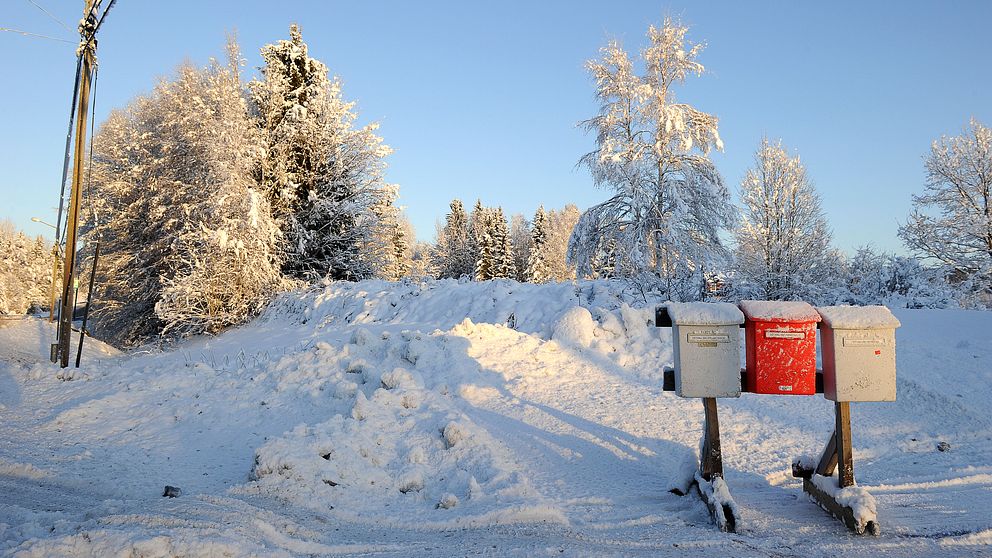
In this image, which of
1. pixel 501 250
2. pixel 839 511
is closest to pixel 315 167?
pixel 839 511

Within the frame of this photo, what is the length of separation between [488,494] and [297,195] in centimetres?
1855

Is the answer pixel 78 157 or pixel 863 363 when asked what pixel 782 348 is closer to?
pixel 863 363

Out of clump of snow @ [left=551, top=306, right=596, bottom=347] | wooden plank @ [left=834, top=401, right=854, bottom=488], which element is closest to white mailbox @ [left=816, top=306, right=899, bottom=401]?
wooden plank @ [left=834, top=401, right=854, bottom=488]

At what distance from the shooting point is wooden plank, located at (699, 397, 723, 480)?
4336 mm

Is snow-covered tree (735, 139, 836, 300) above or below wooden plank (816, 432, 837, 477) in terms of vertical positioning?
above

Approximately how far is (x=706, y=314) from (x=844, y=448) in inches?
57.8

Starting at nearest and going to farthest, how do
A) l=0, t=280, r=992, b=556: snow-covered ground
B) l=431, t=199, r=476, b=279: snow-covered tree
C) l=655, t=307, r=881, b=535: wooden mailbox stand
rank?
l=0, t=280, r=992, b=556: snow-covered ground
l=655, t=307, r=881, b=535: wooden mailbox stand
l=431, t=199, r=476, b=279: snow-covered tree

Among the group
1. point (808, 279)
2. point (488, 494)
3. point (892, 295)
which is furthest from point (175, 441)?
point (892, 295)

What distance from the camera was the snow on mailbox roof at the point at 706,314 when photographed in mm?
4270

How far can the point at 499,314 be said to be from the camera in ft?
39.5

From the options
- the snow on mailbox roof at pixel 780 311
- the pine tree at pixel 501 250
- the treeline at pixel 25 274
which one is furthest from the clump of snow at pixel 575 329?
the treeline at pixel 25 274

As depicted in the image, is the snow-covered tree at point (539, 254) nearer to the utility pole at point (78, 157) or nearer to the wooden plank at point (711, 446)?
the utility pole at point (78, 157)

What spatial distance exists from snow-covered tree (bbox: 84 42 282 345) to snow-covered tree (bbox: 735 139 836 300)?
17.8 m

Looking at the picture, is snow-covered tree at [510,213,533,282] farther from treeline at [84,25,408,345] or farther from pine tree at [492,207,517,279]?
treeline at [84,25,408,345]
